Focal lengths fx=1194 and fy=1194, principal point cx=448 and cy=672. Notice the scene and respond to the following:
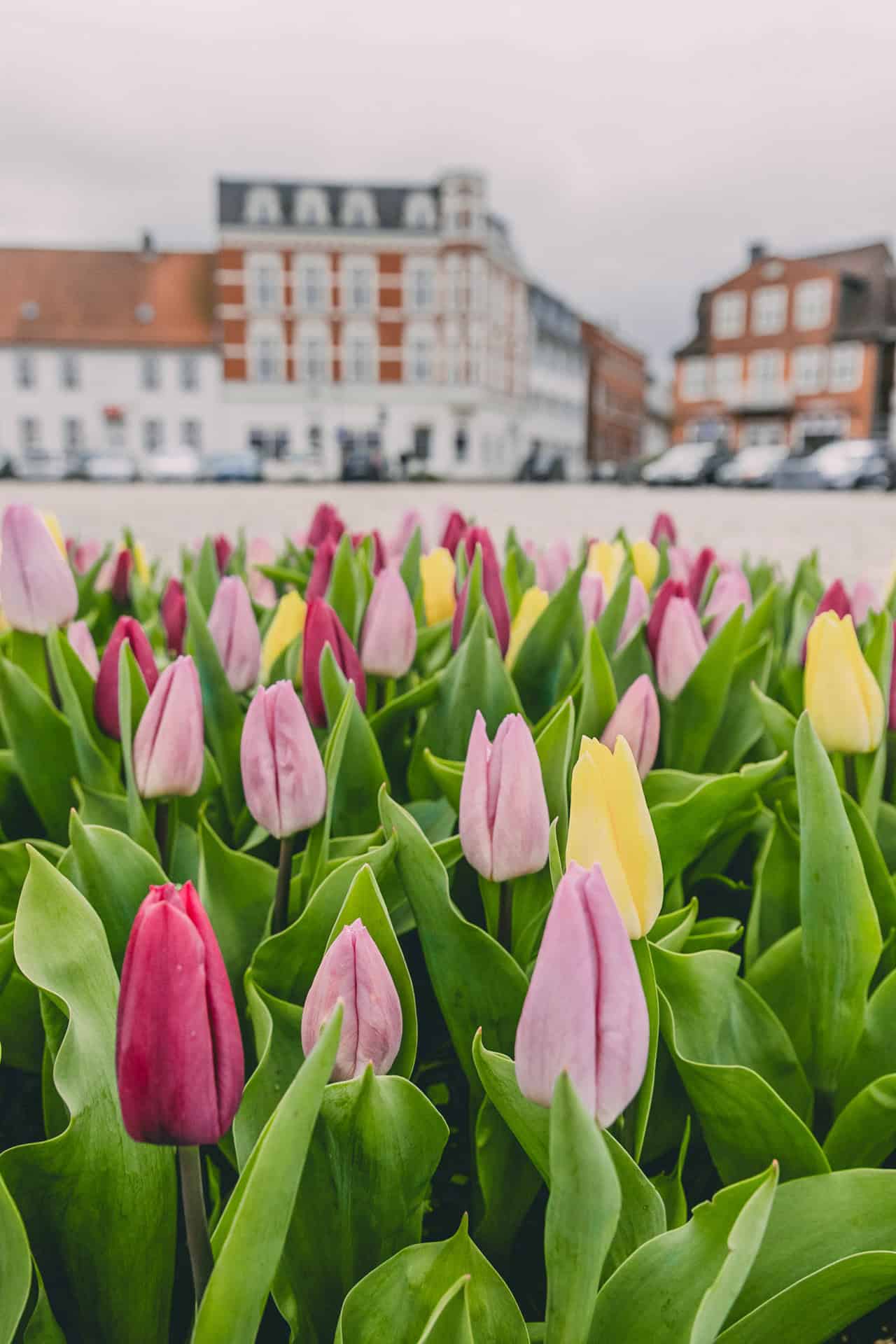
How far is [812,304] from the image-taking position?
42.4m

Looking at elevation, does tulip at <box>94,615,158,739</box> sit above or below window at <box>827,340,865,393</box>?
below

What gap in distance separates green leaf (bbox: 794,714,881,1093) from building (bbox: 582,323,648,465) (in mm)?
59762

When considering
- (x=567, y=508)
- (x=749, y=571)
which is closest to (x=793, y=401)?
(x=567, y=508)

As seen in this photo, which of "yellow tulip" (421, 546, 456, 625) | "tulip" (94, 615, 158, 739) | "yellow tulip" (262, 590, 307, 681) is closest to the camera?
"tulip" (94, 615, 158, 739)

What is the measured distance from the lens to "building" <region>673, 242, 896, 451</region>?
42.1 metres

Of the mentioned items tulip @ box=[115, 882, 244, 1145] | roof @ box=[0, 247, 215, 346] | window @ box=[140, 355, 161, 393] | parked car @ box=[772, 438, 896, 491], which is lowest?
tulip @ box=[115, 882, 244, 1145]

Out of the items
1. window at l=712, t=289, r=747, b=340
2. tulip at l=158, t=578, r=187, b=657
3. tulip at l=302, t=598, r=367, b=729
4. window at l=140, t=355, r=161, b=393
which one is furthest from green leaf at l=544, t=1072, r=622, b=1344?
window at l=712, t=289, r=747, b=340

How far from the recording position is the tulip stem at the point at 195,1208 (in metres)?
0.62

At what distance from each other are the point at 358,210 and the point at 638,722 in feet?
141

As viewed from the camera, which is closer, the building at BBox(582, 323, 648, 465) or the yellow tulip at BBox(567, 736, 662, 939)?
the yellow tulip at BBox(567, 736, 662, 939)

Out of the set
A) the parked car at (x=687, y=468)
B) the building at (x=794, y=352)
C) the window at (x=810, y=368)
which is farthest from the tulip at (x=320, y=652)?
the window at (x=810, y=368)

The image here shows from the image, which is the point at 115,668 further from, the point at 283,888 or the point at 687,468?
the point at 687,468

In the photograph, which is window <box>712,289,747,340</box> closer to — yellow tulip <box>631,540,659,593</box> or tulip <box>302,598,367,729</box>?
yellow tulip <box>631,540,659,593</box>

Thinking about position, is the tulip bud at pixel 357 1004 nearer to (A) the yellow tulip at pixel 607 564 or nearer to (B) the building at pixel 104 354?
(A) the yellow tulip at pixel 607 564
